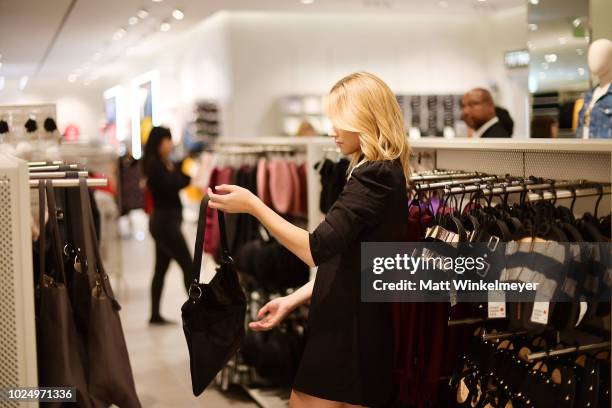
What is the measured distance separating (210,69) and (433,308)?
37.6 ft

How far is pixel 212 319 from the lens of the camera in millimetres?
2457

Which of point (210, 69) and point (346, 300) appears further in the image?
point (210, 69)

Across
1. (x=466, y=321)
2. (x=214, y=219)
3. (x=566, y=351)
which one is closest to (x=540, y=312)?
(x=566, y=351)

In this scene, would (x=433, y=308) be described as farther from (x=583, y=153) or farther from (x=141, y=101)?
(x=141, y=101)

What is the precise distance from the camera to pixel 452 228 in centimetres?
271

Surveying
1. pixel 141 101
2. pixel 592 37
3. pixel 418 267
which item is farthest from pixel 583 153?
pixel 141 101

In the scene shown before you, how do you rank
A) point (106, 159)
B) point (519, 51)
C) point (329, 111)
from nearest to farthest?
point (329, 111) → point (106, 159) → point (519, 51)

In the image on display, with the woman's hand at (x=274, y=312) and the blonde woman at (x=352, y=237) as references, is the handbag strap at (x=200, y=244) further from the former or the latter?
the woman's hand at (x=274, y=312)

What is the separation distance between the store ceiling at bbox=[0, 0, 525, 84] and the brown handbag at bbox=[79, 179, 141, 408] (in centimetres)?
773

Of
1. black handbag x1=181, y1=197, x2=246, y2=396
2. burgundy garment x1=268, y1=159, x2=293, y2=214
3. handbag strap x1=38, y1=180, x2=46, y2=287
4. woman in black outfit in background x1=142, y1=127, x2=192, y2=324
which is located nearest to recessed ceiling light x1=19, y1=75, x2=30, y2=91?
woman in black outfit in background x1=142, y1=127, x2=192, y2=324

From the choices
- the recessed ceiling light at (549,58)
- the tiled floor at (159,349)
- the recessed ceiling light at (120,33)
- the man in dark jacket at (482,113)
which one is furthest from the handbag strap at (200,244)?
the recessed ceiling light at (120,33)

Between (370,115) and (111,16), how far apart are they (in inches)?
379

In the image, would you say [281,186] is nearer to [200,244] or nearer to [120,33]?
[200,244]

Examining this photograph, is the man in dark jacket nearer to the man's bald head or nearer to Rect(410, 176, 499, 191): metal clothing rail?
the man's bald head
